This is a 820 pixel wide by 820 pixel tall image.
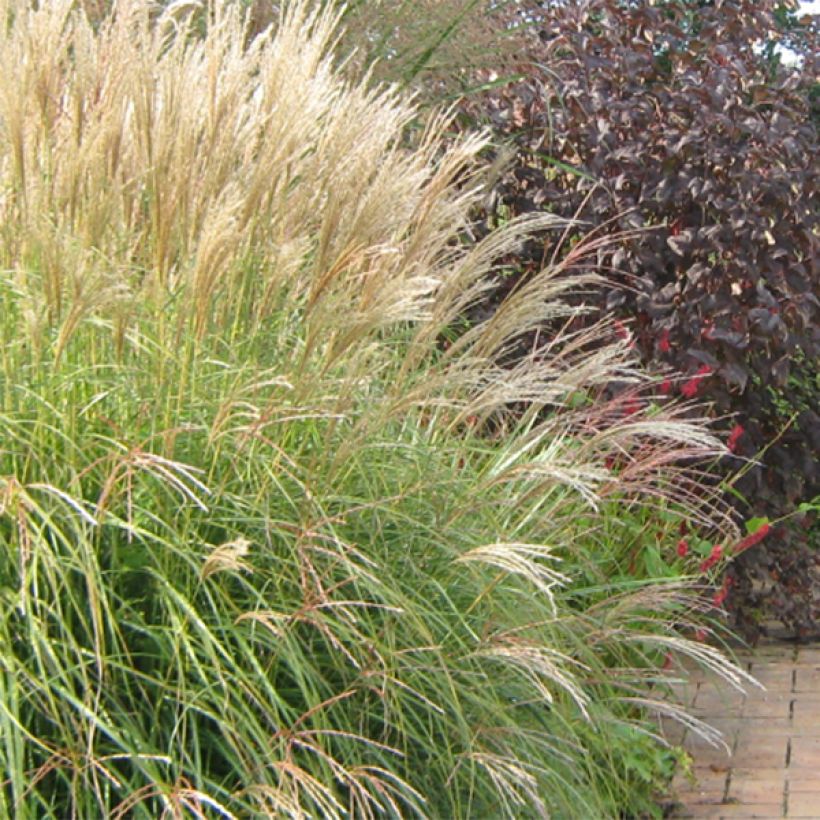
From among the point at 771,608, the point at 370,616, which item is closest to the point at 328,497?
the point at 370,616

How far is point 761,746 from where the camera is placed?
14.8ft

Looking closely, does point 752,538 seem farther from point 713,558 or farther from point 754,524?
point 713,558

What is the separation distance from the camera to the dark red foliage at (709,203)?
5.19 metres

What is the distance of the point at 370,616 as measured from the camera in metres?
3.08

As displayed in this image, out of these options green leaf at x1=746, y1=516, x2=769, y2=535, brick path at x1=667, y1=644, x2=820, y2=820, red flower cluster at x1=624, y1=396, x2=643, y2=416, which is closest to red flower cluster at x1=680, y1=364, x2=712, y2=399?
red flower cluster at x1=624, y1=396, x2=643, y2=416

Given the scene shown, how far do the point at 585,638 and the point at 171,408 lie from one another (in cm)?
119

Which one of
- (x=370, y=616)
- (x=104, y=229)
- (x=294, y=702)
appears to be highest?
(x=104, y=229)

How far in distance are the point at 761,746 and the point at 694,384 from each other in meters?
1.21

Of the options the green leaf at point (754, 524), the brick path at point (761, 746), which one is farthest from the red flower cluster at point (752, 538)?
the brick path at point (761, 746)

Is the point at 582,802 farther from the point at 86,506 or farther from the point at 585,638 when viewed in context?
the point at 86,506

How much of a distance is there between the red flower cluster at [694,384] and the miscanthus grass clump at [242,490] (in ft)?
4.29

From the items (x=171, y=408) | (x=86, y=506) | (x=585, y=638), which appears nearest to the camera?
(x=86, y=506)

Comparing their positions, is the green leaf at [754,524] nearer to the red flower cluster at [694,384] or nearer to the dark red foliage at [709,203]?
the dark red foliage at [709,203]

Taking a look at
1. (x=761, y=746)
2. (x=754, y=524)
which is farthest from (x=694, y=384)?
(x=761, y=746)
